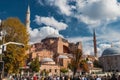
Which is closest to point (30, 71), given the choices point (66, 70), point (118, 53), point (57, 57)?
point (66, 70)

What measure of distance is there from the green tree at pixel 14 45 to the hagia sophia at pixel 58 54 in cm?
2976

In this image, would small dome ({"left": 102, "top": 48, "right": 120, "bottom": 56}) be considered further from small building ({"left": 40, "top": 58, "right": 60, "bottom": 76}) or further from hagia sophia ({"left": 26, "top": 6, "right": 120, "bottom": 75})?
small building ({"left": 40, "top": 58, "right": 60, "bottom": 76})

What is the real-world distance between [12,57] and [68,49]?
5674cm

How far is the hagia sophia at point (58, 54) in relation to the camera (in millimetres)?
66625

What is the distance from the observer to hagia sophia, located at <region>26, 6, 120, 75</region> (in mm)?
66625

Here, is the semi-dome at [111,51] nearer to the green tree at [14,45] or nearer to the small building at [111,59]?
the small building at [111,59]

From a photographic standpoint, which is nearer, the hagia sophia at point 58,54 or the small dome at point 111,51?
the hagia sophia at point 58,54

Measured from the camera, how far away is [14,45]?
28.8m

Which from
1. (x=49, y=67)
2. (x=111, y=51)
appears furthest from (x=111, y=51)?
(x=49, y=67)

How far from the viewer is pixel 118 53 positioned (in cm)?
8450

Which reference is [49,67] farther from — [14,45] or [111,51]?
[14,45]

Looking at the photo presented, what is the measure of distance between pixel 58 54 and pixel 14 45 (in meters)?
46.8

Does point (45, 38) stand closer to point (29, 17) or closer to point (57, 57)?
point (57, 57)

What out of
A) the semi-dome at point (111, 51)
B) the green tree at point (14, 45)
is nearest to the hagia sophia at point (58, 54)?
the semi-dome at point (111, 51)
